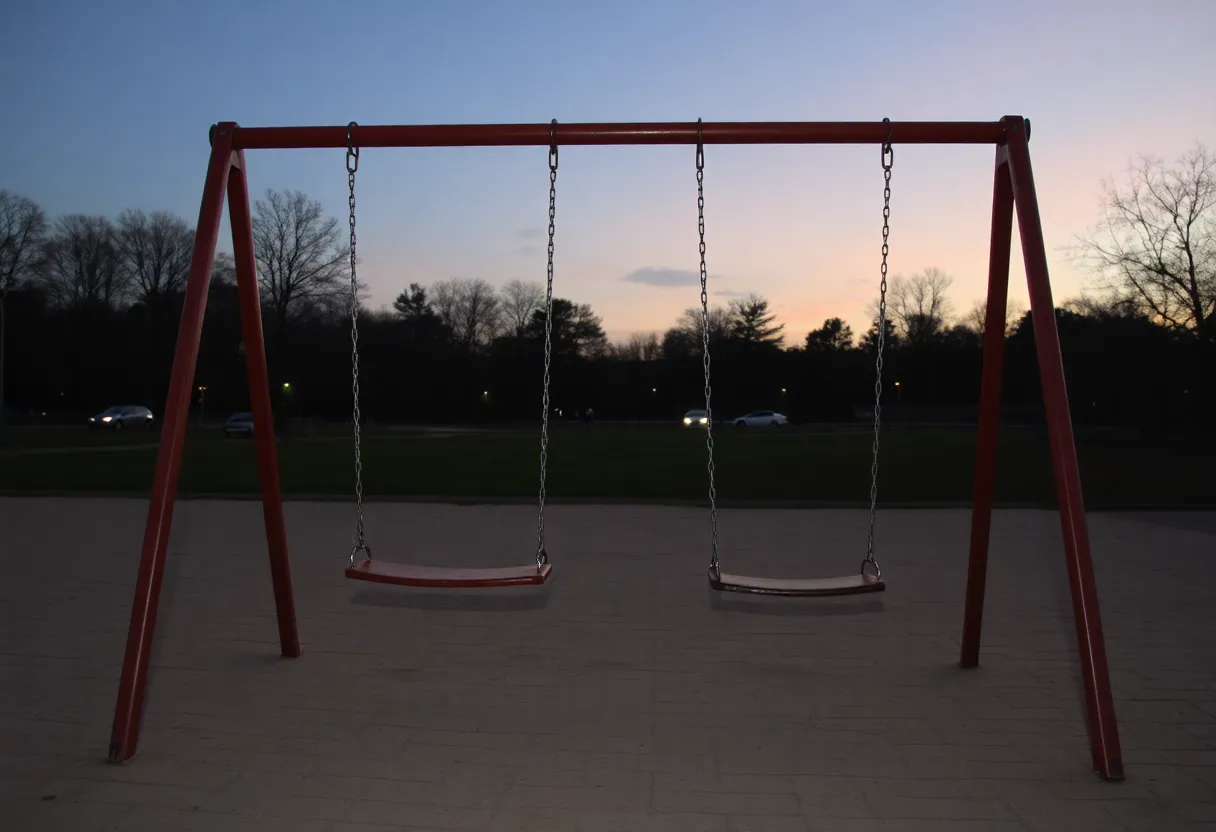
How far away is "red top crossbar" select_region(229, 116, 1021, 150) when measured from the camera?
4984 mm

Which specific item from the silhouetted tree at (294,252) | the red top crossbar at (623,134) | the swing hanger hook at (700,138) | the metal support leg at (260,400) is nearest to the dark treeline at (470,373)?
the silhouetted tree at (294,252)

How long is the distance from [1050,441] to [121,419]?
47050 millimetres

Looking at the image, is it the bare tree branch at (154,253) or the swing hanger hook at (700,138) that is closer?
the swing hanger hook at (700,138)

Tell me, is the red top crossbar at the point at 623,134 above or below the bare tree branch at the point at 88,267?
below

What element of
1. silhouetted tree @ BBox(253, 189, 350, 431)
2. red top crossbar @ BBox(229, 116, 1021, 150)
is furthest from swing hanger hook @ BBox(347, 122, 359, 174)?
silhouetted tree @ BBox(253, 189, 350, 431)

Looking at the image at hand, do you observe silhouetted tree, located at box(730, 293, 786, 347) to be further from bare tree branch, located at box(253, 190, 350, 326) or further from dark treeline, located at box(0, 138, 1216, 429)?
bare tree branch, located at box(253, 190, 350, 326)

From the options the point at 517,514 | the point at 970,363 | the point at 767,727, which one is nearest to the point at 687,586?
the point at 767,727

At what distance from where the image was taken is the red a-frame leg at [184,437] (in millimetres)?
4062

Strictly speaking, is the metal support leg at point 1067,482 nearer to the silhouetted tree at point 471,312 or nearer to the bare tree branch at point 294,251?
the bare tree branch at point 294,251

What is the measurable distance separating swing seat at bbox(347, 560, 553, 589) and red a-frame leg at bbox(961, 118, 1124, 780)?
2.35 meters

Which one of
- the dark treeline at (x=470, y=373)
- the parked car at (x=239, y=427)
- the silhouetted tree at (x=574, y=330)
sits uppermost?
the silhouetted tree at (x=574, y=330)

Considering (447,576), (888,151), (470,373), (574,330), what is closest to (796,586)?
(447,576)

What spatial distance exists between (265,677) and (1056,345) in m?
4.17

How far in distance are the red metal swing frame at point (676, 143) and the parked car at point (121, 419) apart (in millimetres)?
44053
